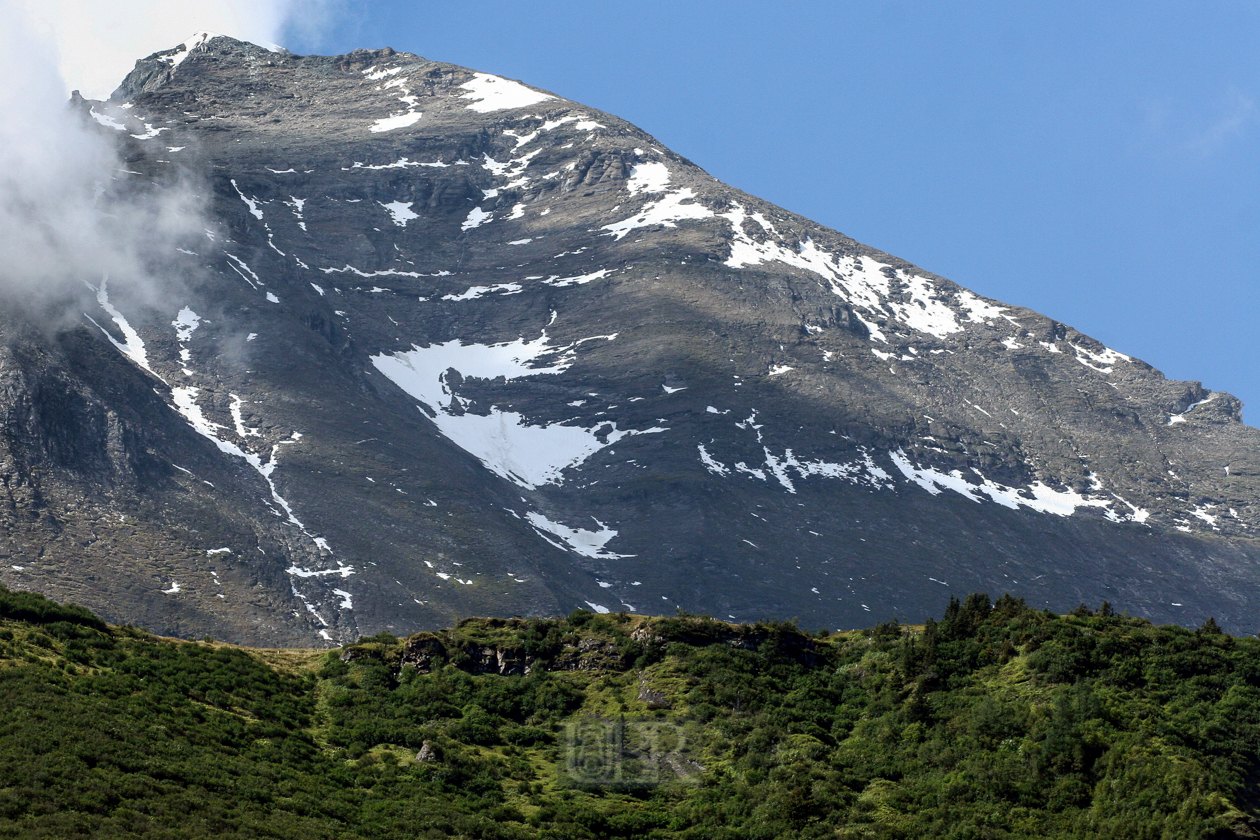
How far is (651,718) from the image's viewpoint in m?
73.2

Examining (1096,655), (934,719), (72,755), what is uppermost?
(1096,655)

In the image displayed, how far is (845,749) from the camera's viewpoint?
233 ft

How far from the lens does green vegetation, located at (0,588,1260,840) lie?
181 feet

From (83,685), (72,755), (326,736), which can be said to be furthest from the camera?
(326,736)

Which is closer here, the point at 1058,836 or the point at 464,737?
the point at 1058,836

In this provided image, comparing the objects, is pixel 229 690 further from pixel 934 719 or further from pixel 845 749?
pixel 934 719

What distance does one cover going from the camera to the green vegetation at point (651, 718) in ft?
181

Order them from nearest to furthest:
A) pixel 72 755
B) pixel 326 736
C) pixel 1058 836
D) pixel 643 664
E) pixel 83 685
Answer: pixel 72 755
pixel 1058 836
pixel 83 685
pixel 326 736
pixel 643 664

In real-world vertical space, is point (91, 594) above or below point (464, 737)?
above

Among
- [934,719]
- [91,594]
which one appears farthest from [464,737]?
[91,594]

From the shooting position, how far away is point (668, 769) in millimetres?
69062

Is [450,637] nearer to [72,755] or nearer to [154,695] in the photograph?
[154,695]

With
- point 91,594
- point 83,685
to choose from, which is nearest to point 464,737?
point 83,685

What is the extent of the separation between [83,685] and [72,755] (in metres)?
12.2
